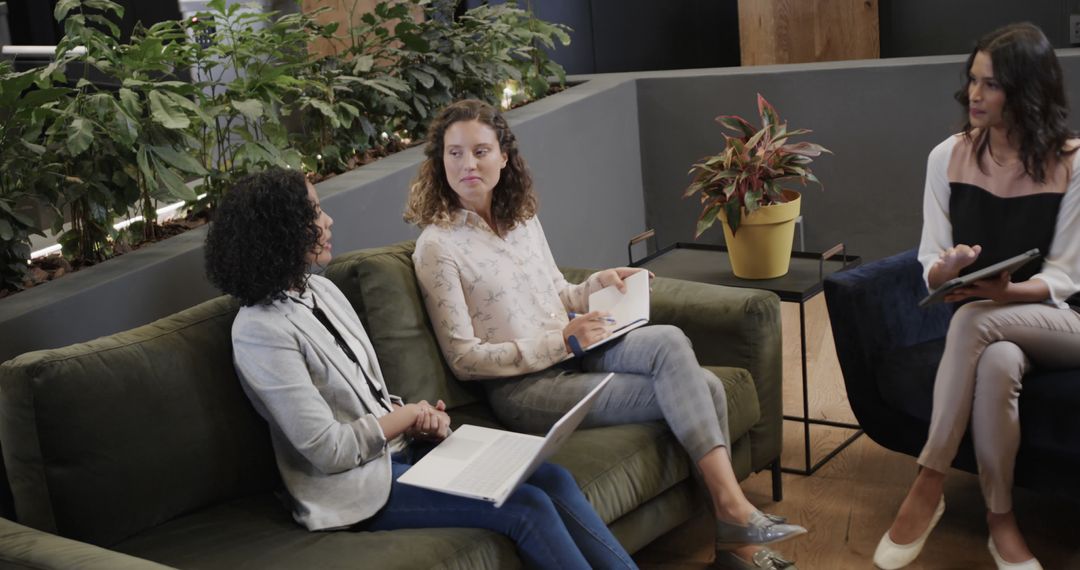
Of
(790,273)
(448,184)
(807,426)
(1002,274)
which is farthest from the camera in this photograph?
(790,273)

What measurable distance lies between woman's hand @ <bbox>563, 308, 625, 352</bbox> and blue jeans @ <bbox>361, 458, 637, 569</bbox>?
1.39 ft

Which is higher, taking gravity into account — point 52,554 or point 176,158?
point 176,158

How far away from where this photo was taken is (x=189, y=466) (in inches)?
86.7

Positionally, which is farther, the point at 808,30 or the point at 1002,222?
the point at 808,30

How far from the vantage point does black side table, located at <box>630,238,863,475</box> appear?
3146mm

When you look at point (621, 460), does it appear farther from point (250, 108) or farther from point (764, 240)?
point (250, 108)

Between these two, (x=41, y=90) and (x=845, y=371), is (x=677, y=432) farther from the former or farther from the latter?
(x=41, y=90)

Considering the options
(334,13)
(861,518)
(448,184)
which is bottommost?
(861,518)

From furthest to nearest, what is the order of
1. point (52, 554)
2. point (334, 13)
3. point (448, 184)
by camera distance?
point (334, 13) → point (448, 184) → point (52, 554)

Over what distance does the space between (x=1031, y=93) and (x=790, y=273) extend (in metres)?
0.86

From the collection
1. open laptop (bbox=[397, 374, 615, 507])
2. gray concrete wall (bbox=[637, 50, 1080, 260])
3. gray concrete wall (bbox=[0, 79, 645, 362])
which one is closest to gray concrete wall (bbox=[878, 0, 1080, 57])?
gray concrete wall (bbox=[637, 50, 1080, 260])

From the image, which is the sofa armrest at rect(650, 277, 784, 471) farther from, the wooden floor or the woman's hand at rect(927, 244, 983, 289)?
the woman's hand at rect(927, 244, 983, 289)

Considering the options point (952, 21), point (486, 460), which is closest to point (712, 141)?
point (952, 21)

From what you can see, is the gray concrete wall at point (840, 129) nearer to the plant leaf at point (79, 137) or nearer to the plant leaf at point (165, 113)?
the plant leaf at point (165, 113)
